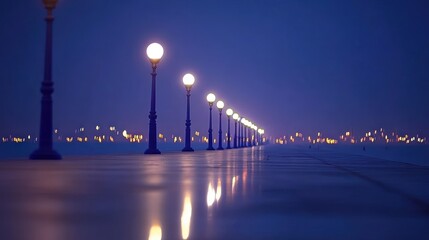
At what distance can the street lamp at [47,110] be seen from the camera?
19.5 m

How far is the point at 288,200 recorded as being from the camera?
7.78 meters

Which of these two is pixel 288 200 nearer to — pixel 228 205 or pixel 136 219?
pixel 228 205

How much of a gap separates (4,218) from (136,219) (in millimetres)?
1184

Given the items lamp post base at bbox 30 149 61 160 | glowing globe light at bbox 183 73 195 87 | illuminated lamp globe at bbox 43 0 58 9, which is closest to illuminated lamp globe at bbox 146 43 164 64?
illuminated lamp globe at bbox 43 0 58 9

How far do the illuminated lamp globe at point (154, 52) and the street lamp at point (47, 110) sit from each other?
9.37 m

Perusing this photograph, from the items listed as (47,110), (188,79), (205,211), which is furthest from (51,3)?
(188,79)

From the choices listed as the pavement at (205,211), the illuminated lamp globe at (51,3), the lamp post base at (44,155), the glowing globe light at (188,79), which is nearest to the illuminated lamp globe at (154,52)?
the illuminated lamp globe at (51,3)

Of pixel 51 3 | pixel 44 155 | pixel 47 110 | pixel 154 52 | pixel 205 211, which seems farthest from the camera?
pixel 154 52

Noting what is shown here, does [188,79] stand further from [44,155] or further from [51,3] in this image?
[44,155]

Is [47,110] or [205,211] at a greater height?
[47,110]

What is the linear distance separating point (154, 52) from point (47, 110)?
1027 centimetres

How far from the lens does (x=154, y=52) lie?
2917 cm

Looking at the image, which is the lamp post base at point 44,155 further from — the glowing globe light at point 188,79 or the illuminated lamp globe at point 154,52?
the glowing globe light at point 188,79

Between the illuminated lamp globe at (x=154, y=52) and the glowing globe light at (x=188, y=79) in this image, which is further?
the glowing globe light at (x=188, y=79)
